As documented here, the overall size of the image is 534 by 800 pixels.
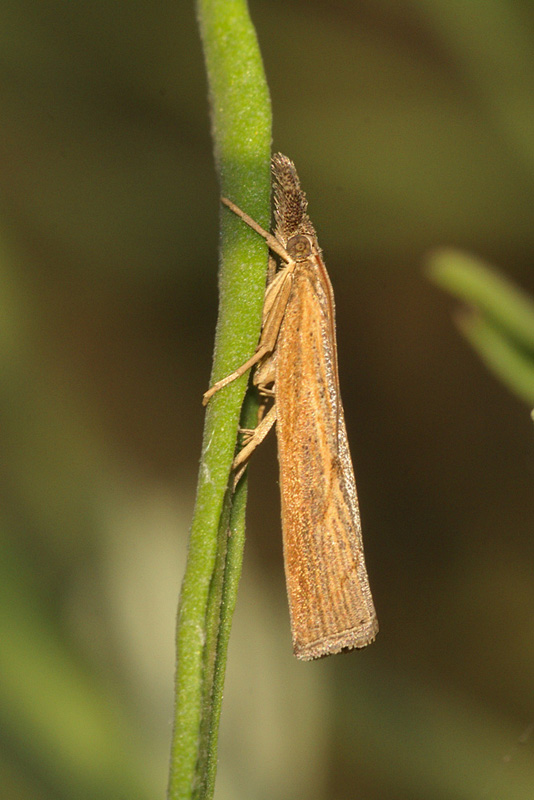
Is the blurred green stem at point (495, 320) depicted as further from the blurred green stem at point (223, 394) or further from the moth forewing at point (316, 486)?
the blurred green stem at point (223, 394)

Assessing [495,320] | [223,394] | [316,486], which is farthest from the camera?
[495,320]

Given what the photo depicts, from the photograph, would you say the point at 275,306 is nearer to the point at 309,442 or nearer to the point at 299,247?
the point at 299,247

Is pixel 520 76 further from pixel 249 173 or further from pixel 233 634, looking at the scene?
pixel 233 634

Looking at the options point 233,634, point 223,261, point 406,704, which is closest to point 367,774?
point 406,704

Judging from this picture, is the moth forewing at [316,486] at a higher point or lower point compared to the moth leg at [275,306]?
lower

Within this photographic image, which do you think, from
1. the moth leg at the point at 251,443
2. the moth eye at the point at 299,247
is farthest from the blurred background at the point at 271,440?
the moth leg at the point at 251,443

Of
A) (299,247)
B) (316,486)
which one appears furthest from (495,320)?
(316,486)
